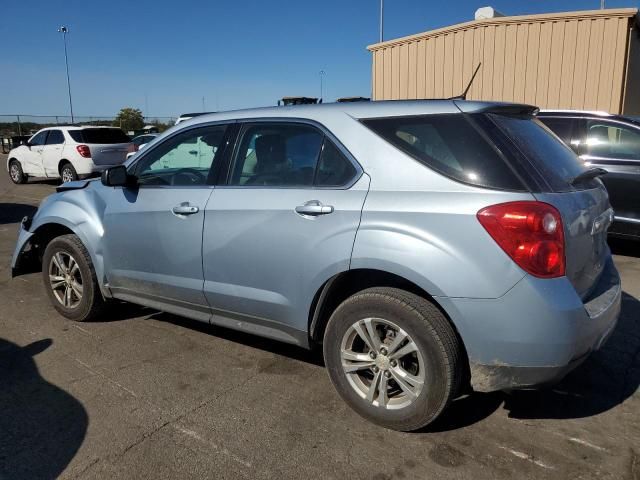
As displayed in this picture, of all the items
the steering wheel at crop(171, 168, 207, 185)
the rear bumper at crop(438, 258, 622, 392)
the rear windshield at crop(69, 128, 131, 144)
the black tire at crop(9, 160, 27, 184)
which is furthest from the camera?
the black tire at crop(9, 160, 27, 184)

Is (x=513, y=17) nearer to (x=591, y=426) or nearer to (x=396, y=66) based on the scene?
(x=396, y=66)

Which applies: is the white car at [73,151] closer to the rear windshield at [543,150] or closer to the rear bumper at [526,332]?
the rear windshield at [543,150]

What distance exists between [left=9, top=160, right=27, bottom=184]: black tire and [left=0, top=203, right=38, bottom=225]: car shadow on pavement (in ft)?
16.2

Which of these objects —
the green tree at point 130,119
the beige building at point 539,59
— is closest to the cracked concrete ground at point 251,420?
the beige building at point 539,59

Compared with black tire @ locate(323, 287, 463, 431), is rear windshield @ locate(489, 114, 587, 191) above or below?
above

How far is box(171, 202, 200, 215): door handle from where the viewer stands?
11.8 feet

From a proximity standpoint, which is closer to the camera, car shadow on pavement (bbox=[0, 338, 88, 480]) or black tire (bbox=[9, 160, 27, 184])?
car shadow on pavement (bbox=[0, 338, 88, 480])

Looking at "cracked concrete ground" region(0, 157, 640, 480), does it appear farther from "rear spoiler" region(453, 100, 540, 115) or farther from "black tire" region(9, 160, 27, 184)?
"black tire" region(9, 160, 27, 184)

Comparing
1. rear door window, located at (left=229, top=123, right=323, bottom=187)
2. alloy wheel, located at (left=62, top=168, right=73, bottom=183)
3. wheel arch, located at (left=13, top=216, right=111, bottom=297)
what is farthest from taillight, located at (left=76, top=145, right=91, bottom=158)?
rear door window, located at (left=229, top=123, right=323, bottom=187)

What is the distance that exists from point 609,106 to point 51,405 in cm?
1303

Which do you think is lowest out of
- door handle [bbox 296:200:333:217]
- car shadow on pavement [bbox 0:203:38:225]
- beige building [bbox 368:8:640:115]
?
car shadow on pavement [bbox 0:203:38:225]

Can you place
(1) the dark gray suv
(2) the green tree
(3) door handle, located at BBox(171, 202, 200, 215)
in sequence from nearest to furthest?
(3) door handle, located at BBox(171, 202, 200, 215)
(1) the dark gray suv
(2) the green tree

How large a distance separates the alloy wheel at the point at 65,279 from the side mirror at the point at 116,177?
0.89 m

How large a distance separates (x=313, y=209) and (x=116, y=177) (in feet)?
5.59
